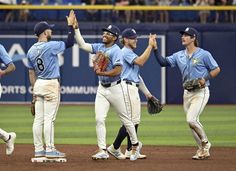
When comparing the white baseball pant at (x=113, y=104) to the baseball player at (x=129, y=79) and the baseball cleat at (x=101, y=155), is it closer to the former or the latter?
the baseball cleat at (x=101, y=155)

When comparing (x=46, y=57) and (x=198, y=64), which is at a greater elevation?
(x=46, y=57)

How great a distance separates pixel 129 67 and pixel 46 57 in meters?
1.37

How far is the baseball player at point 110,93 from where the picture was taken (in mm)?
11094

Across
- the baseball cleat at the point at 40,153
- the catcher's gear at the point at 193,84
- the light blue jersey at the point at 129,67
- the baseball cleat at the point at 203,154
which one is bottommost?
the baseball cleat at the point at 203,154

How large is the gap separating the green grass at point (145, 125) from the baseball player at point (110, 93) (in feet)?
9.32

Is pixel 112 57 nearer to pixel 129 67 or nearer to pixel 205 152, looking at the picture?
pixel 129 67

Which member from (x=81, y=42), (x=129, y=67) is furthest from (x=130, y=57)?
(x=81, y=42)

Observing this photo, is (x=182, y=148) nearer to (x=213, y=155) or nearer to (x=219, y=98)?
(x=213, y=155)

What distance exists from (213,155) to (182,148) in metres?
1.18

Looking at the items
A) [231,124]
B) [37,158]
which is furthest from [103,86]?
[231,124]

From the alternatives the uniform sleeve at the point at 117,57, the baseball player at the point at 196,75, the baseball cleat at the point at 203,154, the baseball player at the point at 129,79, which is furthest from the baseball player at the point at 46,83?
the baseball cleat at the point at 203,154

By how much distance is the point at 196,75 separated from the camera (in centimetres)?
1179

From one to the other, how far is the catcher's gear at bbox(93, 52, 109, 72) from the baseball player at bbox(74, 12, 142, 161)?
44 mm

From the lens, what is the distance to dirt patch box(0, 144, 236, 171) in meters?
10.4
